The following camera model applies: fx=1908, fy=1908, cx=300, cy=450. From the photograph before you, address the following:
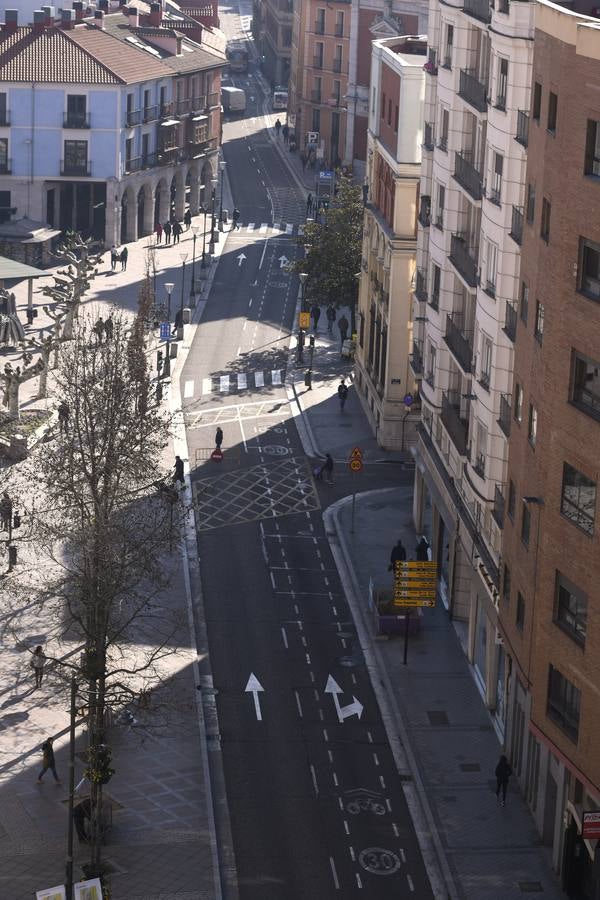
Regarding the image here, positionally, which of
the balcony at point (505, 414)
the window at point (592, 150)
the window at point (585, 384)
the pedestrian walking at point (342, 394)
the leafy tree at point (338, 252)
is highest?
the window at point (592, 150)

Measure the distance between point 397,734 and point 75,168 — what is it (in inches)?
3665

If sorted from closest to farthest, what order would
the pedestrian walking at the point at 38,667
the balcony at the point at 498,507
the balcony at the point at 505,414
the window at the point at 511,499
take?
1. the window at the point at 511,499
2. the balcony at the point at 505,414
3. the balcony at the point at 498,507
4. the pedestrian walking at the point at 38,667

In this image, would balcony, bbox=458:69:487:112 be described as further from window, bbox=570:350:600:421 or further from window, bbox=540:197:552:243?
window, bbox=570:350:600:421

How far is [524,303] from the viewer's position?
66.1 meters

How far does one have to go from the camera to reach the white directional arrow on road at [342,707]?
7381 centimetres

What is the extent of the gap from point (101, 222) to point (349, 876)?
4172 inches

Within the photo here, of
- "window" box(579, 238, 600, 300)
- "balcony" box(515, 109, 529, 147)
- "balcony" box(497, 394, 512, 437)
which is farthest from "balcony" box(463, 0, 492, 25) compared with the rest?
"window" box(579, 238, 600, 300)

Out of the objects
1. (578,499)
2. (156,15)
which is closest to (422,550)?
(578,499)

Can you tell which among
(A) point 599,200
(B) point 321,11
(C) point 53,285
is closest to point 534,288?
(A) point 599,200

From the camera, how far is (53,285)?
5684 inches

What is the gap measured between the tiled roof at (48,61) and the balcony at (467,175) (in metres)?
77.5

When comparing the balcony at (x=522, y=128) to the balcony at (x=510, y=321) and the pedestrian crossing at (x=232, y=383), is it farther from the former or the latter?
the pedestrian crossing at (x=232, y=383)

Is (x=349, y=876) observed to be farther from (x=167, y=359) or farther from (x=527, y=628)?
(x=167, y=359)

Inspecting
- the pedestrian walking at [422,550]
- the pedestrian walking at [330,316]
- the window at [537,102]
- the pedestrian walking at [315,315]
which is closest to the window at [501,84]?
the window at [537,102]
